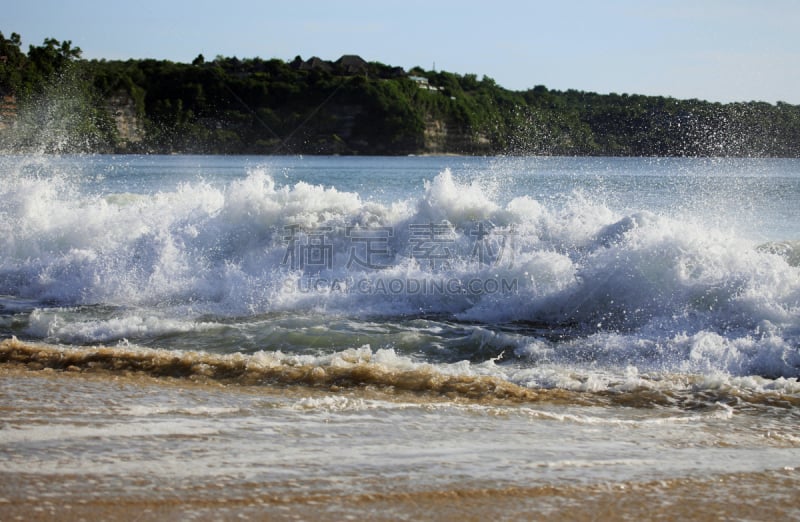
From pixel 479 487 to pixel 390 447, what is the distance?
2.32 feet

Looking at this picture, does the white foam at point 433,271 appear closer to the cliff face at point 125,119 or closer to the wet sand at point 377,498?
the wet sand at point 377,498

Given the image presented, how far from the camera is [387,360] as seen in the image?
6.43 meters

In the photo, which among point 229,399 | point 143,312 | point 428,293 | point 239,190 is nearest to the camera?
point 229,399

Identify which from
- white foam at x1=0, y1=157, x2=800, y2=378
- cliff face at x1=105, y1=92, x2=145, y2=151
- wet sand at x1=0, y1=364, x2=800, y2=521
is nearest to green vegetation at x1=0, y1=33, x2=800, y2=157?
cliff face at x1=105, y1=92, x2=145, y2=151

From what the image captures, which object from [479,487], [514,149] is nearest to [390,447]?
[479,487]

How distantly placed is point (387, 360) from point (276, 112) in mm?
76889

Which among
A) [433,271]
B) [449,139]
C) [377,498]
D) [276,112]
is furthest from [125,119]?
[377,498]

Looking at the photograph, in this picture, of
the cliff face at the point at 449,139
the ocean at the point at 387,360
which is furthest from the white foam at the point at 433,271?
the cliff face at the point at 449,139

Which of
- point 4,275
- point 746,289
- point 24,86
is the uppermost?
point 24,86

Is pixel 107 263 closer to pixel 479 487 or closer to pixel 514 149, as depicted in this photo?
pixel 479 487

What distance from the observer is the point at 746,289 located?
8109mm

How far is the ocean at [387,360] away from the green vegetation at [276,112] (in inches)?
1585

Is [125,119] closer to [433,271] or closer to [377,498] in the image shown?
[433,271]

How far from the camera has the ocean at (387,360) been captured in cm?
371
